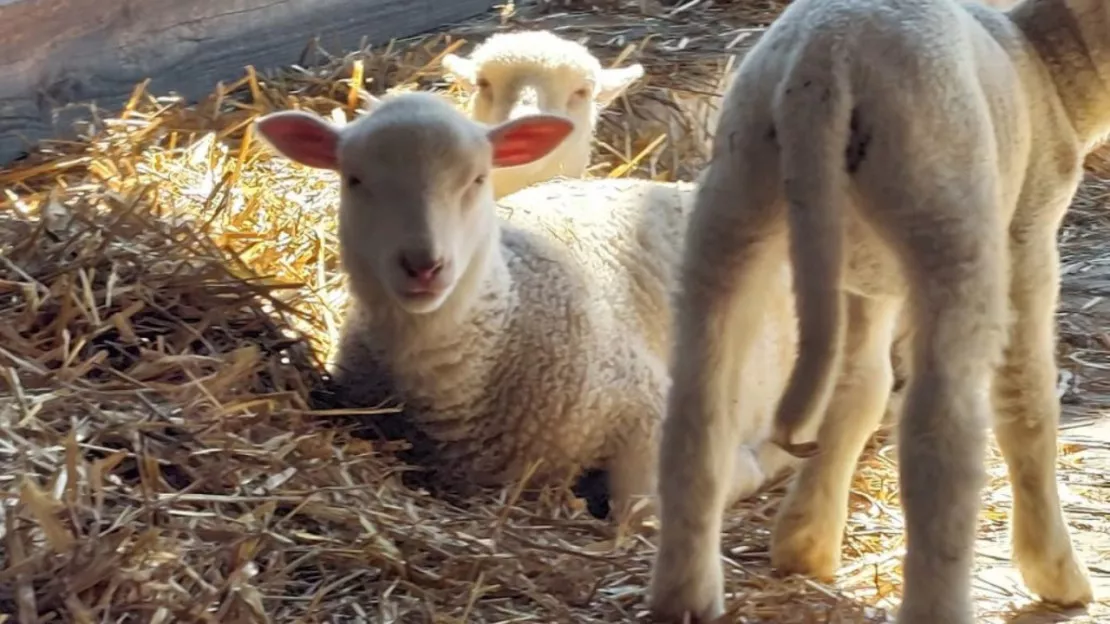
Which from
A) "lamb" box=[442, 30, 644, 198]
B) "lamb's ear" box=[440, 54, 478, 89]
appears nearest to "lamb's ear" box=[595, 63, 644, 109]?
"lamb" box=[442, 30, 644, 198]

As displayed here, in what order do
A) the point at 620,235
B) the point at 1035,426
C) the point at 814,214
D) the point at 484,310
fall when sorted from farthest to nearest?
1. the point at 620,235
2. the point at 484,310
3. the point at 1035,426
4. the point at 814,214

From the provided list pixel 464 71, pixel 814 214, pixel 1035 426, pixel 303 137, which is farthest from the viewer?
pixel 464 71

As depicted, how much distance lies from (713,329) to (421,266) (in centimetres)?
75

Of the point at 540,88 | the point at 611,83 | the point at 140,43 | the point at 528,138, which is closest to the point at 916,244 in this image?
the point at 528,138

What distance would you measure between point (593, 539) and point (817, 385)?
1044 millimetres

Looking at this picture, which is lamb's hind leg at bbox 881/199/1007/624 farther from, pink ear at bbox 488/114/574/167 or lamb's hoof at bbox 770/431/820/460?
pink ear at bbox 488/114/574/167

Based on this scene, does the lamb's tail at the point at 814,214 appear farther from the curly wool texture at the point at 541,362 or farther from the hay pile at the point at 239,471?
the curly wool texture at the point at 541,362

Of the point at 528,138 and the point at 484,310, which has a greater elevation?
the point at 528,138

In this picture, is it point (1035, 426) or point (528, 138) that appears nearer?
point (1035, 426)

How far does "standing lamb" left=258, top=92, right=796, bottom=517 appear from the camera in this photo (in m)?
3.02

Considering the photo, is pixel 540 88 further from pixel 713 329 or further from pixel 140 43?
pixel 713 329

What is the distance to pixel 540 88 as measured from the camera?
4.31 metres

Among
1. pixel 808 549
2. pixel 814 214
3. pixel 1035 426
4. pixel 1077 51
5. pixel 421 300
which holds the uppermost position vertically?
pixel 1077 51

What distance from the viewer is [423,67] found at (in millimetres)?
5273
